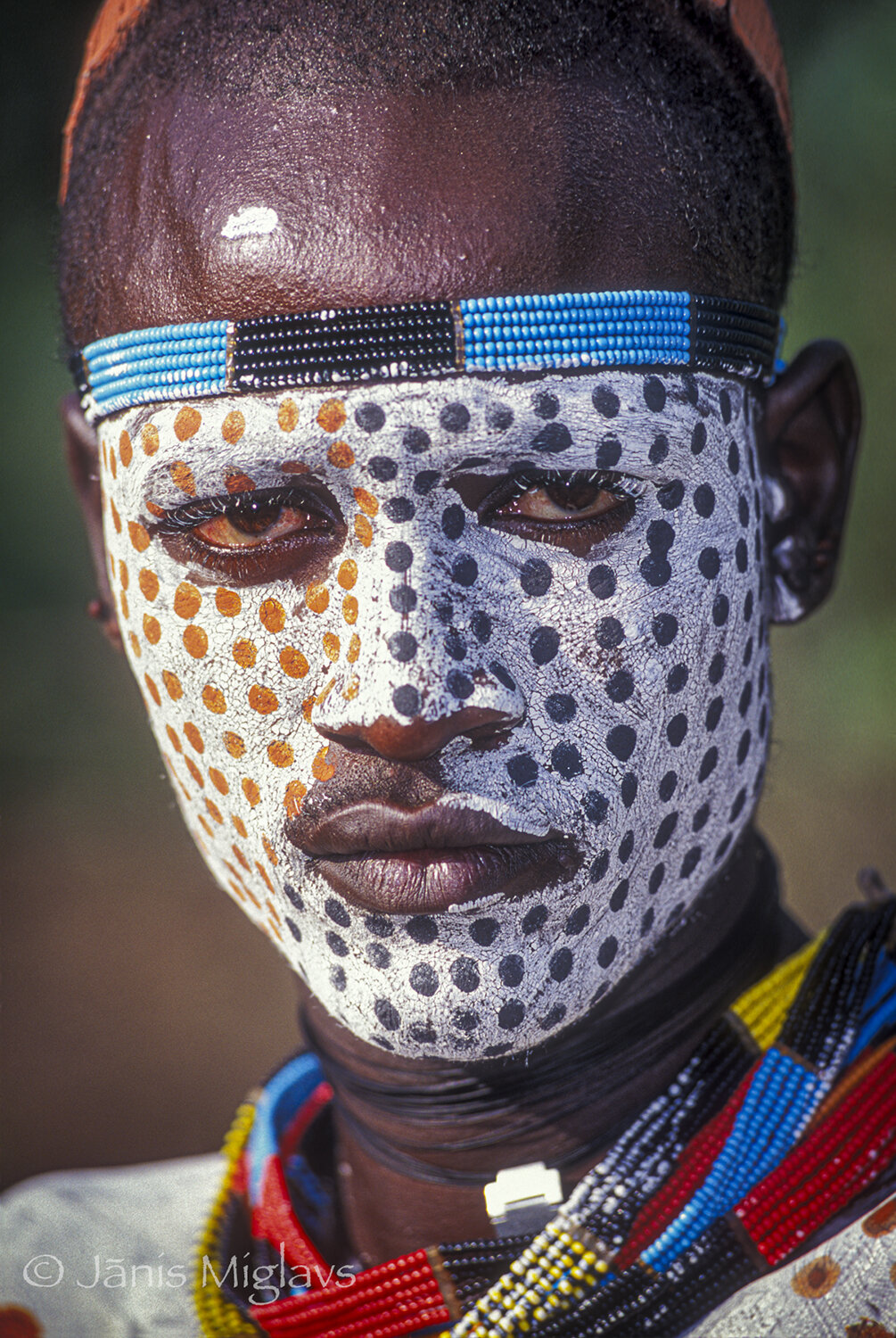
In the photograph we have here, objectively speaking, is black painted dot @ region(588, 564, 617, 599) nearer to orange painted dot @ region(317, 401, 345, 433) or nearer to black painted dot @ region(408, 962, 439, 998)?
orange painted dot @ region(317, 401, 345, 433)

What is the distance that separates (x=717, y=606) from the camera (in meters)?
1.89

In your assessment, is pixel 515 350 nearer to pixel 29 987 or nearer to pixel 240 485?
pixel 240 485

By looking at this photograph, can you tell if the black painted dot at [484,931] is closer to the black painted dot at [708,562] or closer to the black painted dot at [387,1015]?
the black painted dot at [387,1015]

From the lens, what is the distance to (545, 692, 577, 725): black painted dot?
174 centimetres

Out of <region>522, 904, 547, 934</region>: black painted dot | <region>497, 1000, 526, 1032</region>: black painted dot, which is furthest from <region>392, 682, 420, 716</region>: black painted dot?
<region>497, 1000, 526, 1032</region>: black painted dot

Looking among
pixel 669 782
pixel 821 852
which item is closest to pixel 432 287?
pixel 669 782

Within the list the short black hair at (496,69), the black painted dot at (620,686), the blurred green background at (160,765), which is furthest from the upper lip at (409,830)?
the blurred green background at (160,765)

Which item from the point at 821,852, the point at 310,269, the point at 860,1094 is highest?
the point at 310,269

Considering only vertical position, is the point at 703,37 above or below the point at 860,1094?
above

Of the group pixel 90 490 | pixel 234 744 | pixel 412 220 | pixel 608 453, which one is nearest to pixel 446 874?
pixel 234 744

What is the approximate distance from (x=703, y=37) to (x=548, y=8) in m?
0.28

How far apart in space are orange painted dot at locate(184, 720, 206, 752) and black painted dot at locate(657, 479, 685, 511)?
2.45 feet

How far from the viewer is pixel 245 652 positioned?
1.83m

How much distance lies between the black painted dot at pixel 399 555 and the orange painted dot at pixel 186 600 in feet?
1.09
